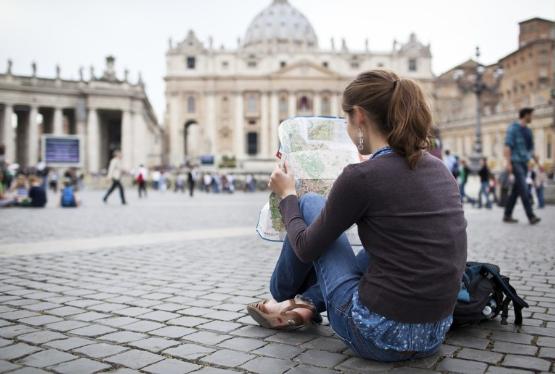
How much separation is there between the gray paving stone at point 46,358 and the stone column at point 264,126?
71.1m

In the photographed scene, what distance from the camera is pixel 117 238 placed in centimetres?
817

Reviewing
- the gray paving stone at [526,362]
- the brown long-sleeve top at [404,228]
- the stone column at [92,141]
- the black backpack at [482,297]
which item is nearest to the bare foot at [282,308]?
the brown long-sleeve top at [404,228]

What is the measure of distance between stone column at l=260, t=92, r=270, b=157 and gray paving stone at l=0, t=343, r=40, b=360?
71.0 metres

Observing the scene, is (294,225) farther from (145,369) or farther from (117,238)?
(117,238)

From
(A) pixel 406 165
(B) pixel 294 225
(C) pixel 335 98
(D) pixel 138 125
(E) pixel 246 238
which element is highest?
(C) pixel 335 98

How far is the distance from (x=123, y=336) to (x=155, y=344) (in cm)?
26

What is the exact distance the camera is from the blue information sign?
920 inches

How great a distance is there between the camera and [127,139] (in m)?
54.0

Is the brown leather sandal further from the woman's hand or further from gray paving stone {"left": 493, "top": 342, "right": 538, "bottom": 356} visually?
gray paving stone {"left": 493, "top": 342, "right": 538, "bottom": 356}

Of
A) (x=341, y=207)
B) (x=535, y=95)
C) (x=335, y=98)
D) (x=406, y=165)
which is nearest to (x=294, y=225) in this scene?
(x=341, y=207)

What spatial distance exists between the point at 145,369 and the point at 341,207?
119 cm

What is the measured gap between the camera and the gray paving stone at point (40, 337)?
297 cm

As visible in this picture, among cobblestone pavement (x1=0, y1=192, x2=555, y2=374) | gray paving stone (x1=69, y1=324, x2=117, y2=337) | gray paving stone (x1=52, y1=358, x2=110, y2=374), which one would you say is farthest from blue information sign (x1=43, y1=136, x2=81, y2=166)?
gray paving stone (x1=52, y1=358, x2=110, y2=374)

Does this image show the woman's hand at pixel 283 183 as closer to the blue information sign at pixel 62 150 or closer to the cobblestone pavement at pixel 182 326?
the cobblestone pavement at pixel 182 326
